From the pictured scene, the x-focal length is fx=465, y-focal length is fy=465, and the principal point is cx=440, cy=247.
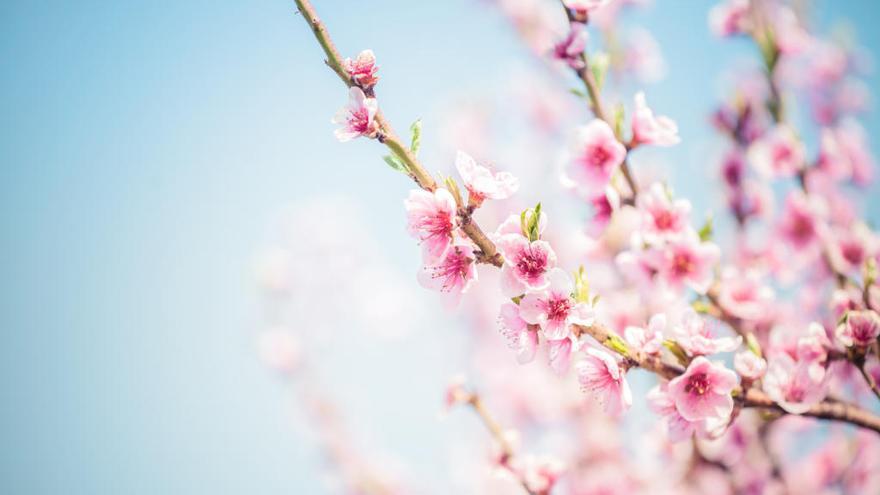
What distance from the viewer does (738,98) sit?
10.9 ft

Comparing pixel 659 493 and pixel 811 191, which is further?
pixel 659 493

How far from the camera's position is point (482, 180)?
1.68 metres

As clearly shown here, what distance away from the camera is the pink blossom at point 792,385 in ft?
6.01

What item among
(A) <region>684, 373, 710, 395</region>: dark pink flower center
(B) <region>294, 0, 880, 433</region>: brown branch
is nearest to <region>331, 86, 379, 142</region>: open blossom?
(B) <region>294, 0, 880, 433</region>: brown branch

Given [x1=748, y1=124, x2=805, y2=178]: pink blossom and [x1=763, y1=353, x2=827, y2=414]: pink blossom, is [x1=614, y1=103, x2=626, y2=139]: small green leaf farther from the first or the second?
[x1=748, y1=124, x2=805, y2=178]: pink blossom

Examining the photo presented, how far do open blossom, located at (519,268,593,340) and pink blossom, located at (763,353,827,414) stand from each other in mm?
912

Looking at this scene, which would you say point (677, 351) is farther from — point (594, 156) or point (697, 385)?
point (594, 156)

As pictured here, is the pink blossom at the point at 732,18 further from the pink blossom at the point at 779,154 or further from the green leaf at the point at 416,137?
the green leaf at the point at 416,137

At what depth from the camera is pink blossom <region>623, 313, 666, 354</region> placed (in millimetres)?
1762

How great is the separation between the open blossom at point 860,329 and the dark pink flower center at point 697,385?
654mm

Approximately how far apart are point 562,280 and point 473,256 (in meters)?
0.33

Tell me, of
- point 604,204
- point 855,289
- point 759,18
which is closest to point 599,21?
point 759,18

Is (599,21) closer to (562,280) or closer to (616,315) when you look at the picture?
(616,315)

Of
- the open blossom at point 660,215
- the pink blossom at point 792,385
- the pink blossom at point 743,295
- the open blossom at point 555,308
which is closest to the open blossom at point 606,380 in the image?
the open blossom at point 555,308
